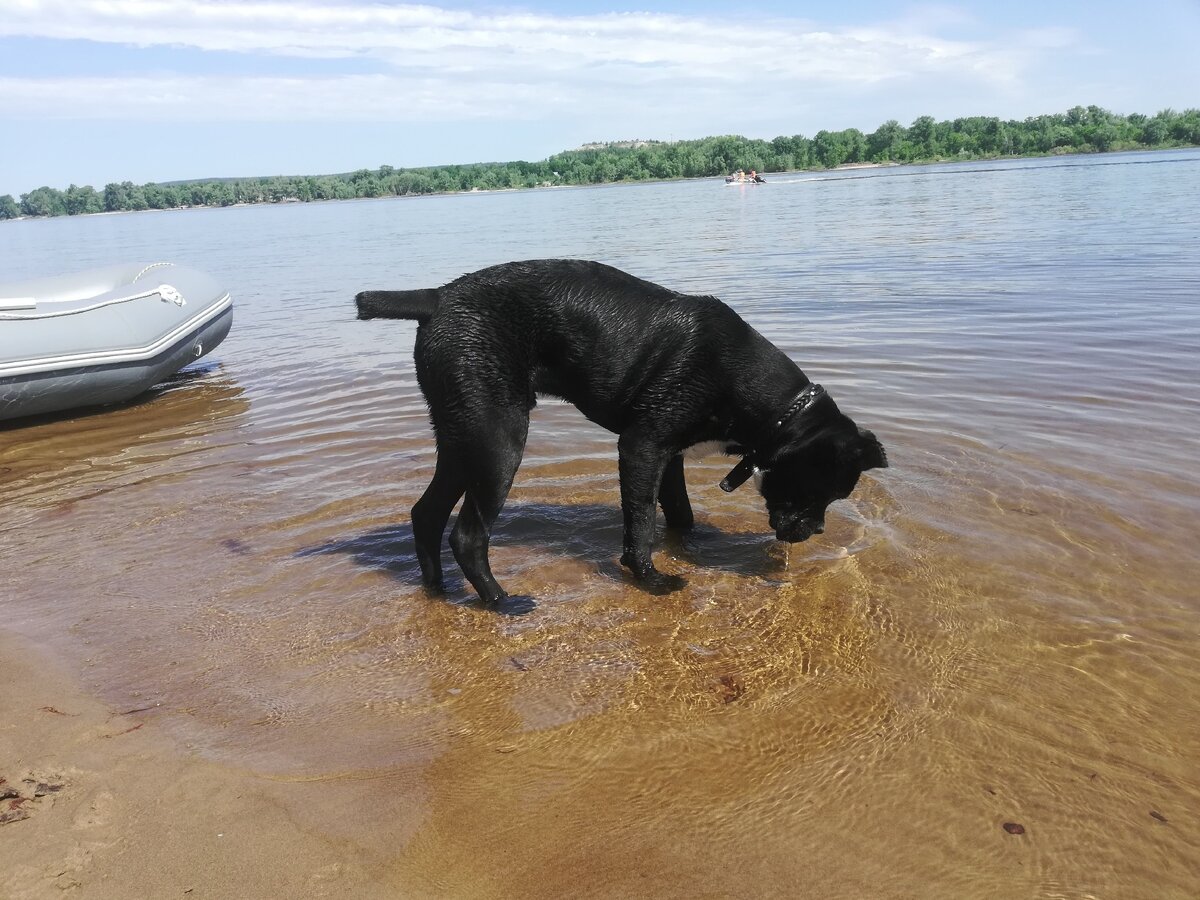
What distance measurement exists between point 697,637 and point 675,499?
1.50 m

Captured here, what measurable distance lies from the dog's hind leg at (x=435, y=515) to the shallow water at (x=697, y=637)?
0.53 feet

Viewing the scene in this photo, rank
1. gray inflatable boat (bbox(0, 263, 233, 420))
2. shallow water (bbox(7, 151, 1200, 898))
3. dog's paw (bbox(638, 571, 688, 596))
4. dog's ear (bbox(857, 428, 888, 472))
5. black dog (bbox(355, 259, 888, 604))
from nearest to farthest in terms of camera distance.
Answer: shallow water (bbox(7, 151, 1200, 898))
black dog (bbox(355, 259, 888, 604))
dog's ear (bbox(857, 428, 888, 472))
dog's paw (bbox(638, 571, 688, 596))
gray inflatable boat (bbox(0, 263, 233, 420))

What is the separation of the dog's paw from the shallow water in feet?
0.30

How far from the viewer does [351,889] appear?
8.86 feet

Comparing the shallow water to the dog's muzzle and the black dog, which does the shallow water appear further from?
the black dog

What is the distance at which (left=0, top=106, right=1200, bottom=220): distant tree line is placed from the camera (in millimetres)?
101375

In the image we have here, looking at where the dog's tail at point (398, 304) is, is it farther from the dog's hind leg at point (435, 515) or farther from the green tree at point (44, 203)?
the green tree at point (44, 203)

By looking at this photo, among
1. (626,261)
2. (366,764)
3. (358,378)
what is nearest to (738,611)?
(366,764)

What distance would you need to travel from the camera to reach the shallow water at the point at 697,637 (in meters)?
2.93

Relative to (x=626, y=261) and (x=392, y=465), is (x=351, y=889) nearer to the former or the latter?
(x=392, y=465)

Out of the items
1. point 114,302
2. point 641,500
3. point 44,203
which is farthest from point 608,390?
point 44,203

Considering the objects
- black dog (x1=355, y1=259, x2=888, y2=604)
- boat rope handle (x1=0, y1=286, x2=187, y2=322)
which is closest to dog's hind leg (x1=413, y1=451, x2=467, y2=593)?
black dog (x1=355, y1=259, x2=888, y2=604)

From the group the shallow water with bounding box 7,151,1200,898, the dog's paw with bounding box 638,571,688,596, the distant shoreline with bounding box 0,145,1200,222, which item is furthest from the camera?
the distant shoreline with bounding box 0,145,1200,222

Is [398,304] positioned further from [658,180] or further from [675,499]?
[658,180]
